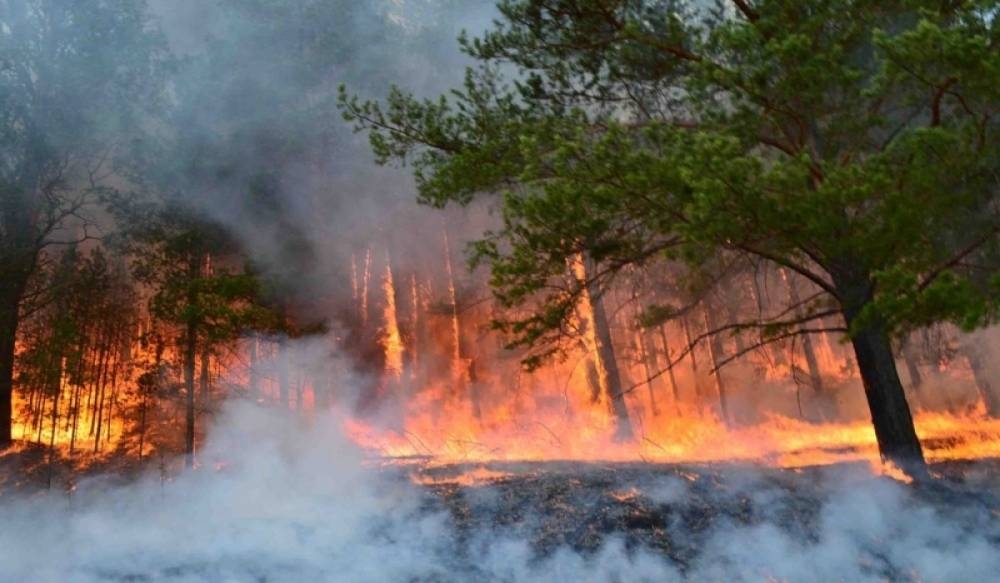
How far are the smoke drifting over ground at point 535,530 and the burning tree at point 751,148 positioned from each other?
161 cm

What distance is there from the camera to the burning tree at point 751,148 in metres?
5.07

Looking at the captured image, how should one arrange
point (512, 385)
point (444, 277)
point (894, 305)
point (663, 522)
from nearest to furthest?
point (894, 305), point (663, 522), point (444, 277), point (512, 385)

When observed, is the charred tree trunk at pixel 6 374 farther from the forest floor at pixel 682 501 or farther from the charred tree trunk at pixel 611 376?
the charred tree trunk at pixel 611 376

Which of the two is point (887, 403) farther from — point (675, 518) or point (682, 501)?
point (675, 518)

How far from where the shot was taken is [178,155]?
1489 centimetres

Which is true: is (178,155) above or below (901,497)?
above

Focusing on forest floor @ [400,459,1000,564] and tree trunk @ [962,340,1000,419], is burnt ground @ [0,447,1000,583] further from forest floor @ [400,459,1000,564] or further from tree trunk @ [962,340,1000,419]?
tree trunk @ [962,340,1000,419]

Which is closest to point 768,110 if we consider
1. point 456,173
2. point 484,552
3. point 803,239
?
point 803,239

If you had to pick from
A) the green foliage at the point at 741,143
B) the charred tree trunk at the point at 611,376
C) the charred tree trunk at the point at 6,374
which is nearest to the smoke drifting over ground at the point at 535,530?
the green foliage at the point at 741,143

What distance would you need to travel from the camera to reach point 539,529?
5.66m

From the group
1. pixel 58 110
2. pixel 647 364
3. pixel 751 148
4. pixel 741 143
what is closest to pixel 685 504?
pixel 741 143

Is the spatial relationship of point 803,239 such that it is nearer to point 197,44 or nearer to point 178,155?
point 178,155

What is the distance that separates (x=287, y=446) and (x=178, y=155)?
834cm

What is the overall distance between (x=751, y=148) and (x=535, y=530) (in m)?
4.92
